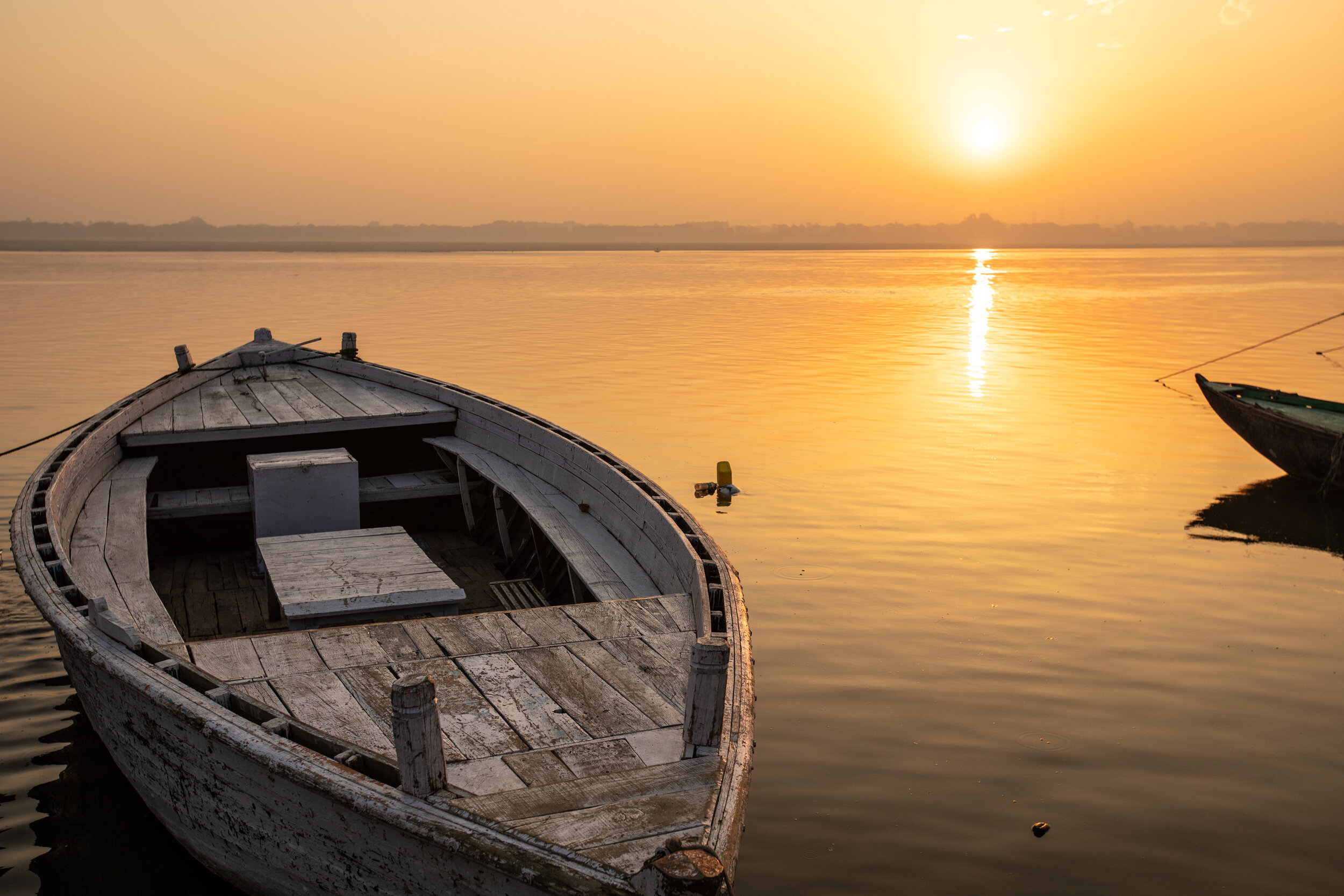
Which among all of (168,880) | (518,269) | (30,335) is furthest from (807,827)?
(518,269)

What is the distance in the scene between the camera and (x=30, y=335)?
32844 millimetres

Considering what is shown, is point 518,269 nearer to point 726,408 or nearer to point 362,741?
point 726,408

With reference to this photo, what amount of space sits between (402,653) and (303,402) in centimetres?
695

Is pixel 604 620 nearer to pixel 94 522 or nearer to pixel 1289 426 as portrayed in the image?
pixel 94 522

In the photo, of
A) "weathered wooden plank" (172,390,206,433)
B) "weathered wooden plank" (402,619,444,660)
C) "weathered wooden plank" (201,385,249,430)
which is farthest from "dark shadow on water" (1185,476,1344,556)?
"weathered wooden plank" (172,390,206,433)

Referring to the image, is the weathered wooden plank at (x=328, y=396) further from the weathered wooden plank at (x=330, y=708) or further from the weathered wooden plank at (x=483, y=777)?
the weathered wooden plank at (x=483, y=777)

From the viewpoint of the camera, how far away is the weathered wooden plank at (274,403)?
35.6 ft

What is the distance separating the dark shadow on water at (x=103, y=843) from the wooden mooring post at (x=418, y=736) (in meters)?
2.43

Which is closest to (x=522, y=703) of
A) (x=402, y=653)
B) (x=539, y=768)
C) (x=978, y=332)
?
(x=539, y=768)

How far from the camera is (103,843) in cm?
615

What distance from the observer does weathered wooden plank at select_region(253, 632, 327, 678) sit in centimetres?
542

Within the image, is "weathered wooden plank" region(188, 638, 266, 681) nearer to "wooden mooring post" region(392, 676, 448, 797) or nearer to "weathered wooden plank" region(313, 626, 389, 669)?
"weathered wooden plank" region(313, 626, 389, 669)

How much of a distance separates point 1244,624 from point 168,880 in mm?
9228

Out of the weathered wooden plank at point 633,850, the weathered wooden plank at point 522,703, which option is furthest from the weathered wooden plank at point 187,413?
the weathered wooden plank at point 633,850
